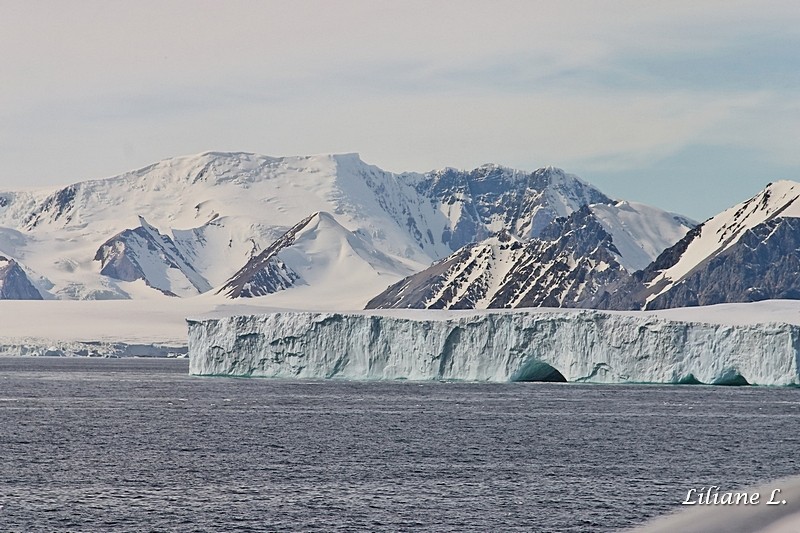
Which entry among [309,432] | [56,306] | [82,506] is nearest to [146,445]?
[309,432]

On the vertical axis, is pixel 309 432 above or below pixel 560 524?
below

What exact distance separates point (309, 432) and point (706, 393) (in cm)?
3294

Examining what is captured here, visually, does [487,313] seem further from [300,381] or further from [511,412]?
[300,381]

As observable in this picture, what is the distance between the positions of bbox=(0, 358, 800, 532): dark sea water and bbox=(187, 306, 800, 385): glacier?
8.89 ft

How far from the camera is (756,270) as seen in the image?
194m

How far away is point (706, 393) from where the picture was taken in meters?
71.7

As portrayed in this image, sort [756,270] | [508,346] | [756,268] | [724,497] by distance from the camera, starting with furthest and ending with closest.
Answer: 1. [756,268]
2. [756,270]
3. [508,346]
4. [724,497]

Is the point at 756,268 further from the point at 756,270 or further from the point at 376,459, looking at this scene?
the point at 376,459

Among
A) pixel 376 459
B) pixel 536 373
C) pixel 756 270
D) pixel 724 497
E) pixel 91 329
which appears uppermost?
pixel 724 497

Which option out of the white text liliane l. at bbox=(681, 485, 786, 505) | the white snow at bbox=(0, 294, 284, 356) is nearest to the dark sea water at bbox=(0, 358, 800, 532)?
the white text liliane l. at bbox=(681, 485, 786, 505)

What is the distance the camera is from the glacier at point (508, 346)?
6725cm

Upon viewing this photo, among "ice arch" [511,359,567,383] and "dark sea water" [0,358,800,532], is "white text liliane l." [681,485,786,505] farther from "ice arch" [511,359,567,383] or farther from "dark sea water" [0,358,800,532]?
"ice arch" [511,359,567,383]

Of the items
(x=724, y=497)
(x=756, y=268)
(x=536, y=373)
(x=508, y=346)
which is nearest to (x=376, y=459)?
(x=724, y=497)

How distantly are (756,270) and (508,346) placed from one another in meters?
132
